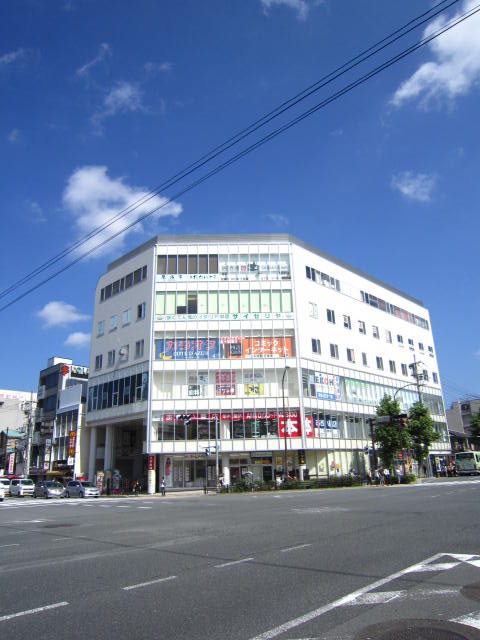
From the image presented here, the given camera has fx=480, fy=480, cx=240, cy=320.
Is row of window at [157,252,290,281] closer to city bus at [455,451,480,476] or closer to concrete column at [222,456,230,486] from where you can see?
concrete column at [222,456,230,486]

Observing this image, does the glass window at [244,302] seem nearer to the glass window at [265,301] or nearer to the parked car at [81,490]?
the glass window at [265,301]

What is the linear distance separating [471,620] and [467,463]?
56433mm

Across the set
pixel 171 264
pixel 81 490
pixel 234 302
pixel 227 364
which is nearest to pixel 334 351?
pixel 234 302

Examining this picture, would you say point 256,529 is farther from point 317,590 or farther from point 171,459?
point 171,459

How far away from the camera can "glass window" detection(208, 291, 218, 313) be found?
50.0 m

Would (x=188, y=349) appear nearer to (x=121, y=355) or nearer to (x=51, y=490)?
(x=121, y=355)

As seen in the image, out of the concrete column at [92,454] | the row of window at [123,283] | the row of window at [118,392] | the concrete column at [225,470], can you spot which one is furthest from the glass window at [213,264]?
the concrete column at [92,454]

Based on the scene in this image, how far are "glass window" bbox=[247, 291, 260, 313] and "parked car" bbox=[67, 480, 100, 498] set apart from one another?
895 inches

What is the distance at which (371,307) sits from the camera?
6334 centimetres

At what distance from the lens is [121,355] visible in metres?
52.7

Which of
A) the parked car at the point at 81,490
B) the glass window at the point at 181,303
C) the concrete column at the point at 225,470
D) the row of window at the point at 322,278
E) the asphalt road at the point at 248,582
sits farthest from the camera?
the row of window at the point at 322,278

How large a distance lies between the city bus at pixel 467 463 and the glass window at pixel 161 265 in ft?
131

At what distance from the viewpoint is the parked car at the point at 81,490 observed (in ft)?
127

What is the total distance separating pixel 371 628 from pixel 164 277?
158 feet
